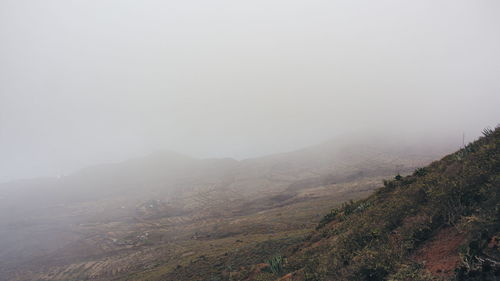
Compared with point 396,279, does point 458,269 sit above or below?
above

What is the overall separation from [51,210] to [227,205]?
149 metres

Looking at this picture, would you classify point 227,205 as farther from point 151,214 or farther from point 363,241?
point 363,241

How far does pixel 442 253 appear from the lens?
6094mm

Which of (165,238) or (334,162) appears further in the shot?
(334,162)

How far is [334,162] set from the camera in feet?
646

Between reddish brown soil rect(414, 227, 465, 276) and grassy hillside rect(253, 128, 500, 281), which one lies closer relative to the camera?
grassy hillside rect(253, 128, 500, 281)

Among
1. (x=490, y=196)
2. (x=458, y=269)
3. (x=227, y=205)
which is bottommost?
(x=227, y=205)

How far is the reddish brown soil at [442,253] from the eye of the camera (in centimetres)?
545

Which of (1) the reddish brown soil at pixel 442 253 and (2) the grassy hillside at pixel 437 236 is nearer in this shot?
(2) the grassy hillside at pixel 437 236

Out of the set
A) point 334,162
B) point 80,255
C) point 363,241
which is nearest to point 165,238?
point 80,255

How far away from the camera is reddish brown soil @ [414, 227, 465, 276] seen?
5445 millimetres

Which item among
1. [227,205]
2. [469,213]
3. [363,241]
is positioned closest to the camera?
[469,213]

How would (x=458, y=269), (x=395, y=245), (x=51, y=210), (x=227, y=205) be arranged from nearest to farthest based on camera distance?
(x=458, y=269)
(x=395, y=245)
(x=227, y=205)
(x=51, y=210)

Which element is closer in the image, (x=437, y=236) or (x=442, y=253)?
(x=442, y=253)
